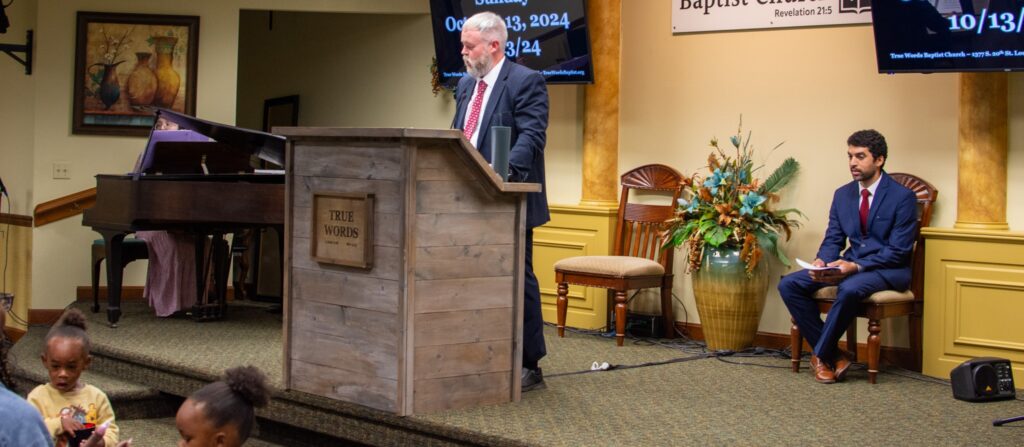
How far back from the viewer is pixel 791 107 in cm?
619

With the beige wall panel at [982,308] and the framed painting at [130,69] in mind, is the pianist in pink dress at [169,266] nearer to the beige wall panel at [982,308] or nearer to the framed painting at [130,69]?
the framed painting at [130,69]

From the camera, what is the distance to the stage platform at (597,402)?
13.0 ft

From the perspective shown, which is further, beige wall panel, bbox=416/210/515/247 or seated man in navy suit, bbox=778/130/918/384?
seated man in navy suit, bbox=778/130/918/384

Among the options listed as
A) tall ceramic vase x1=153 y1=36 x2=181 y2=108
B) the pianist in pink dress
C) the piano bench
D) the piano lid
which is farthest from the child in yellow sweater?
tall ceramic vase x1=153 y1=36 x2=181 y2=108

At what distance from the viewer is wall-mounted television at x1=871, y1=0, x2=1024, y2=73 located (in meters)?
4.98

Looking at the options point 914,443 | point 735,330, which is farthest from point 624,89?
point 914,443

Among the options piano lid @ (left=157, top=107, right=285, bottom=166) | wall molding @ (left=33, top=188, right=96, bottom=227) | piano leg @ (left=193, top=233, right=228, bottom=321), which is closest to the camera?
piano lid @ (left=157, top=107, right=285, bottom=166)

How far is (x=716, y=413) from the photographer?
4.36 m

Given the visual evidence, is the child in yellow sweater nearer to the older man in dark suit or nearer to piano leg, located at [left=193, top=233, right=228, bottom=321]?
the older man in dark suit

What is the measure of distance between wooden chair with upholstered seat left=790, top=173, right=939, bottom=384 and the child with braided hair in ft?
11.0

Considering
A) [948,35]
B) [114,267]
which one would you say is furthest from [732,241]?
[114,267]

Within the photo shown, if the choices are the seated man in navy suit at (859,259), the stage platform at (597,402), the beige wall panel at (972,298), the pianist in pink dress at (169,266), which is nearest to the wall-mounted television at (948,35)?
the seated man in navy suit at (859,259)

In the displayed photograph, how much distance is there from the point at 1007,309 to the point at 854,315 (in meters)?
0.76

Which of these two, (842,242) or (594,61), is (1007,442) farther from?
(594,61)
